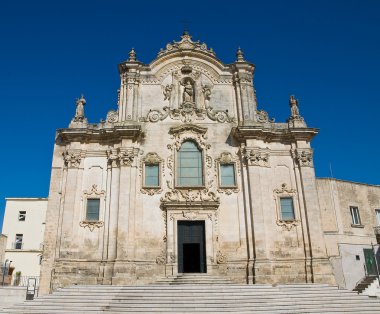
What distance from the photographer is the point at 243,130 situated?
20.9 m

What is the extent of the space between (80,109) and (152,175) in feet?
18.9

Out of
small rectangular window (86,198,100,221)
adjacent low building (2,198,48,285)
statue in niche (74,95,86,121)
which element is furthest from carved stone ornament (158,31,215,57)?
adjacent low building (2,198,48,285)

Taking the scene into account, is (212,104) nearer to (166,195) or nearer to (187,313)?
(166,195)

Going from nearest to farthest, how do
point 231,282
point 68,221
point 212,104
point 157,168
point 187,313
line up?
point 187,313 < point 231,282 < point 68,221 < point 157,168 < point 212,104

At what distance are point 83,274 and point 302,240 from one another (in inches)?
424

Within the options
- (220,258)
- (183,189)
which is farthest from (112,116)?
(220,258)

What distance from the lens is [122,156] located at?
802 inches

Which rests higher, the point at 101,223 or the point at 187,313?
the point at 101,223

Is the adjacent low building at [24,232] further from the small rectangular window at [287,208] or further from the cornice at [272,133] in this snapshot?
the small rectangular window at [287,208]

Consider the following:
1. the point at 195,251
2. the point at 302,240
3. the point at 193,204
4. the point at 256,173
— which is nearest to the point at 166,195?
the point at 193,204

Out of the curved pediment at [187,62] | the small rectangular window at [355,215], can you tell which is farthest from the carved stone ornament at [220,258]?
the curved pediment at [187,62]

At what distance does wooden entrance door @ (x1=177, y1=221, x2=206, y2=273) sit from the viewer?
19.2m

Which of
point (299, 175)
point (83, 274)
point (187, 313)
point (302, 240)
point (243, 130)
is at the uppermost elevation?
point (243, 130)

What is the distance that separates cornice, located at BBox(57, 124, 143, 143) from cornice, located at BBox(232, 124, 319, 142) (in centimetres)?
543
